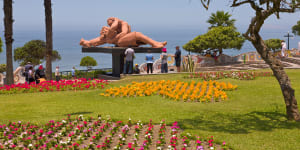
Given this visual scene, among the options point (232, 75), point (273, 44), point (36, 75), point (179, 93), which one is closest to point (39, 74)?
point (36, 75)

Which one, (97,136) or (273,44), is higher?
(273,44)

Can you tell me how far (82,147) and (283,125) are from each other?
498 centimetres

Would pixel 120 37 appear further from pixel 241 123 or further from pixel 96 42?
pixel 241 123

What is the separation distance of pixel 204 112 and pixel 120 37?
14.0 meters

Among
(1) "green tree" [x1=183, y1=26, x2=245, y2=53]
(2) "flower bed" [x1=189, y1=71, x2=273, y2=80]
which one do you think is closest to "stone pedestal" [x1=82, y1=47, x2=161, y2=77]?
(2) "flower bed" [x1=189, y1=71, x2=273, y2=80]

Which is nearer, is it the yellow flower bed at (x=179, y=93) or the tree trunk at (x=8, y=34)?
the yellow flower bed at (x=179, y=93)

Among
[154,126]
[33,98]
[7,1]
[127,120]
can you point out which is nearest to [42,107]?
[33,98]

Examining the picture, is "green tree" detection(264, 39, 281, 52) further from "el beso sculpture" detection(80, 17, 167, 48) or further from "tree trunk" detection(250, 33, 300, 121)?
"tree trunk" detection(250, 33, 300, 121)

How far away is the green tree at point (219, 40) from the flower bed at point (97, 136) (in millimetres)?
28353

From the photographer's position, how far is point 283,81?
8500mm

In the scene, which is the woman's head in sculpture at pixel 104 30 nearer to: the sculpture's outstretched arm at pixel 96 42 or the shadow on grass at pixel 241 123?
the sculpture's outstretched arm at pixel 96 42

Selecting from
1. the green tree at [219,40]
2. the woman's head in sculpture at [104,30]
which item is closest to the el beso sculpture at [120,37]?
the woman's head in sculpture at [104,30]

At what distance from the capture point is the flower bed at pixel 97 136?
22.6 feet

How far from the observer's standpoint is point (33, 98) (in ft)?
43.6
